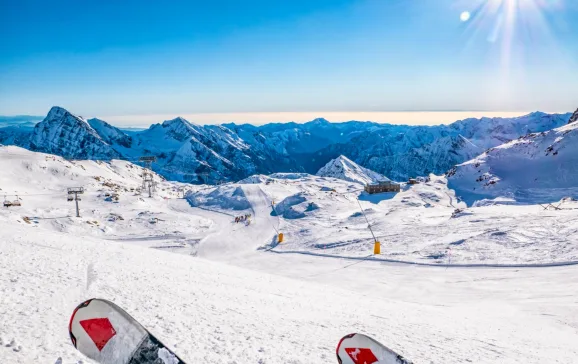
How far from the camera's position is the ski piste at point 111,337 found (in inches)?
175

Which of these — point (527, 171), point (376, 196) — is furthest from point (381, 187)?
point (527, 171)

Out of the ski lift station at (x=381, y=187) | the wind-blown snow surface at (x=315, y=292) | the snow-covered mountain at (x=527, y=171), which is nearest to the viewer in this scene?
the wind-blown snow surface at (x=315, y=292)

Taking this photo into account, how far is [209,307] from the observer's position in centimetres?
1065

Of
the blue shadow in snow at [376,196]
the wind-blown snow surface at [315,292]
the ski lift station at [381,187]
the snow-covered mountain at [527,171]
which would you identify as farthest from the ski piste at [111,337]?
the ski lift station at [381,187]

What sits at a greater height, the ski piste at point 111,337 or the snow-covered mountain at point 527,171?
the ski piste at point 111,337

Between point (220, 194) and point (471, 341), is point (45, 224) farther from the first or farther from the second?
point (471, 341)

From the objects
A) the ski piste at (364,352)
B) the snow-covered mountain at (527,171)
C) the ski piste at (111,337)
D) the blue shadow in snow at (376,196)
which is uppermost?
the ski piste at (111,337)

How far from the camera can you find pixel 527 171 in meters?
82.1

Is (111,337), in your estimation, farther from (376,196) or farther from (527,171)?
(527,171)

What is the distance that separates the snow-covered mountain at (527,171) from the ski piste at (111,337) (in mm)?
74291

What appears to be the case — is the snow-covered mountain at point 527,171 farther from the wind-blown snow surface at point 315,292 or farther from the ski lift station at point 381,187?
the wind-blown snow surface at point 315,292

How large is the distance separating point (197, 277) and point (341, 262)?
1699 centimetres

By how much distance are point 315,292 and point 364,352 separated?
38.0 feet

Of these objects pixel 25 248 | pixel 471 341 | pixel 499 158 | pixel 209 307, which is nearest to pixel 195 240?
pixel 25 248
